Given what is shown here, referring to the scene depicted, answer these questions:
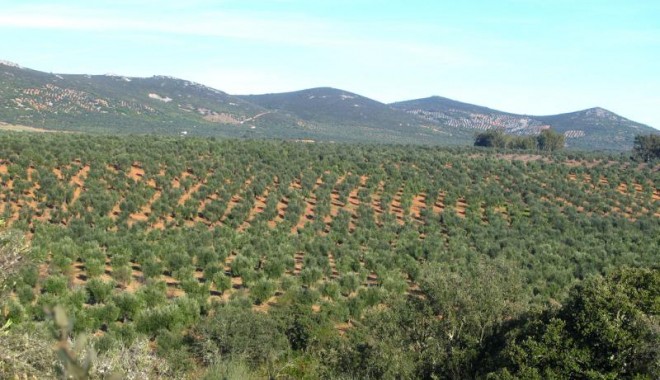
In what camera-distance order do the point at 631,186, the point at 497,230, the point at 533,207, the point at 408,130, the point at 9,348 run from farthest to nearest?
the point at 408,130 → the point at 631,186 → the point at 533,207 → the point at 497,230 → the point at 9,348

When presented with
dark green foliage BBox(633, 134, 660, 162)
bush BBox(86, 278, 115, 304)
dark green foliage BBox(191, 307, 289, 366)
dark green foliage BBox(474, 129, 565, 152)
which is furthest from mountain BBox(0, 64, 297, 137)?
dark green foliage BBox(191, 307, 289, 366)

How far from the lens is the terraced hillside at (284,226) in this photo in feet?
83.4

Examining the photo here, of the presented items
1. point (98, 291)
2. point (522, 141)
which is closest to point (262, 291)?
point (98, 291)

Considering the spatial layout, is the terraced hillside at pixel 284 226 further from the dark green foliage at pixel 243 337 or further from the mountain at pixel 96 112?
the mountain at pixel 96 112

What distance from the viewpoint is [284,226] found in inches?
1716

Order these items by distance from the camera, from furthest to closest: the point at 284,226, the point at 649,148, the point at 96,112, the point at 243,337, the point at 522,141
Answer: the point at 96,112
the point at 522,141
the point at 649,148
the point at 284,226
the point at 243,337

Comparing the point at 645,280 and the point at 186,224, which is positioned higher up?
the point at 645,280

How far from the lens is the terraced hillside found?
25422 millimetres

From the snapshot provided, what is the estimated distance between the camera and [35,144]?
167 feet

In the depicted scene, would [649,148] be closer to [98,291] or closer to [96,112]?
[98,291]

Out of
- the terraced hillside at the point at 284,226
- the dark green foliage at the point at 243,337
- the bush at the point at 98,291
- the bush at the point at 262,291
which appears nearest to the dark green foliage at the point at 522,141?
the terraced hillside at the point at 284,226

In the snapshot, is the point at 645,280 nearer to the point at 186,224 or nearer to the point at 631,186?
the point at 186,224

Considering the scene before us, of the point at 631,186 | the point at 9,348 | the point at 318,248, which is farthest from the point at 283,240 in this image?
the point at 631,186

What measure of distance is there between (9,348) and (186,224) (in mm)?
32991
